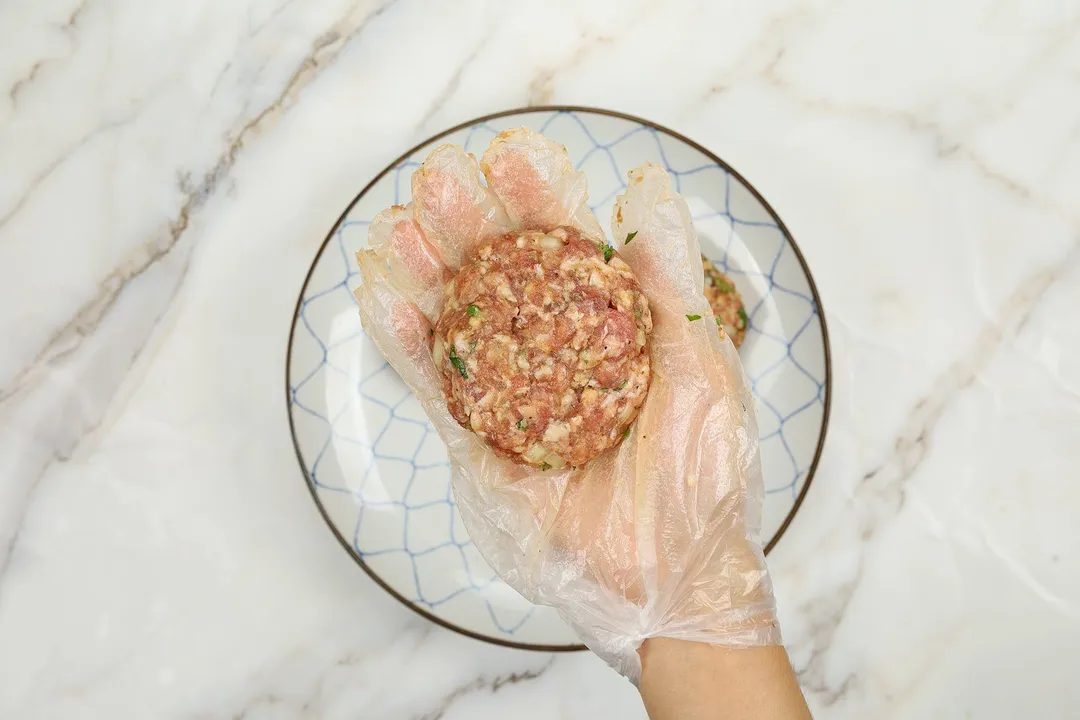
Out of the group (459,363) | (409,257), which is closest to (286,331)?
(409,257)

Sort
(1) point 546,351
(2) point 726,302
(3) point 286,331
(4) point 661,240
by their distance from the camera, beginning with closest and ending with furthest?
(1) point 546,351, (4) point 661,240, (2) point 726,302, (3) point 286,331

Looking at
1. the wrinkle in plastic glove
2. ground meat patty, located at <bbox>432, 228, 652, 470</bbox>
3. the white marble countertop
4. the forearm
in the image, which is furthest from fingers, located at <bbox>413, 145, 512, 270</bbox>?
the forearm

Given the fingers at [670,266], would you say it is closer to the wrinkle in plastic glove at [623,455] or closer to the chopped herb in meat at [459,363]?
the wrinkle in plastic glove at [623,455]

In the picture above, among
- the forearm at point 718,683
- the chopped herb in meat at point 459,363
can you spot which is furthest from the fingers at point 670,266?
the forearm at point 718,683

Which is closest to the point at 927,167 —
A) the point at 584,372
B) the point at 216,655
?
the point at 584,372

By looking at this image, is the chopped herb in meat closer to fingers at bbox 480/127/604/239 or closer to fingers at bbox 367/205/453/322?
fingers at bbox 367/205/453/322

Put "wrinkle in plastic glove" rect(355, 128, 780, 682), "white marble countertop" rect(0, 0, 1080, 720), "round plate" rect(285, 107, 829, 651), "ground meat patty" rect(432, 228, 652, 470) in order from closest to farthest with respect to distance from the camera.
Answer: "ground meat patty" rect(432, 228, 652, 470) < "wrinkle in plastic glove" rect(355, 128, 780, 682) < "round plate" rect(285, 107, 829, 651) < "white marble countertop" rect(0, 0, 1080, 720)

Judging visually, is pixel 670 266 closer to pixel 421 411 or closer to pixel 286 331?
pixel 421 411
